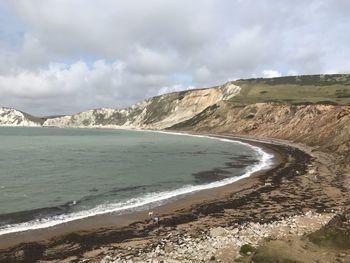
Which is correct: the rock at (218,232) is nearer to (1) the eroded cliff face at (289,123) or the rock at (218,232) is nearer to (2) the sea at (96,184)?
(2) the sea at (96,184)

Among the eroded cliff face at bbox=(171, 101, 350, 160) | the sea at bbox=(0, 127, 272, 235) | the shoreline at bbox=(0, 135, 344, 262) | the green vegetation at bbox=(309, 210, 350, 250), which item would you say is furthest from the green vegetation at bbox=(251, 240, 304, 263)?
the eroded cliff face at bbox=(171, 101, 350, 160)

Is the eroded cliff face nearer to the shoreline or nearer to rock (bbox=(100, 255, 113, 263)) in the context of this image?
the shoreline

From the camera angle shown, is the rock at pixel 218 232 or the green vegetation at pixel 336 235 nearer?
the green vegetation at pixel 336 235

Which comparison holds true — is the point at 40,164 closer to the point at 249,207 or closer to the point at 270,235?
the point at 249,207

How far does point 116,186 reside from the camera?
41719 mm

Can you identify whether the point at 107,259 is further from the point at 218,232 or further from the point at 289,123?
the point at 289,123

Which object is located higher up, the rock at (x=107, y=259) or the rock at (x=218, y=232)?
the rock at (x=218, y=232)

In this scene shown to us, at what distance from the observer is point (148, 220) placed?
2794 centimetres

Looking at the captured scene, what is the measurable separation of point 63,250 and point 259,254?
11345mm

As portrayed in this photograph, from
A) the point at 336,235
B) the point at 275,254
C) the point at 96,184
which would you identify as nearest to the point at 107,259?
the point at 275,254

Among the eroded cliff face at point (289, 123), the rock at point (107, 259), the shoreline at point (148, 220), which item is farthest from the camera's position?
the eroded cliff face at point (289, 123)

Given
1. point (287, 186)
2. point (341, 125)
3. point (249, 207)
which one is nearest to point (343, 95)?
point (341, 125)

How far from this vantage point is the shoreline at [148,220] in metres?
22.2

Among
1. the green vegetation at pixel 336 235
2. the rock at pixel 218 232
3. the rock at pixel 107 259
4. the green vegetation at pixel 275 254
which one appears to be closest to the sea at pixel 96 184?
the rock at pixel 107 259
